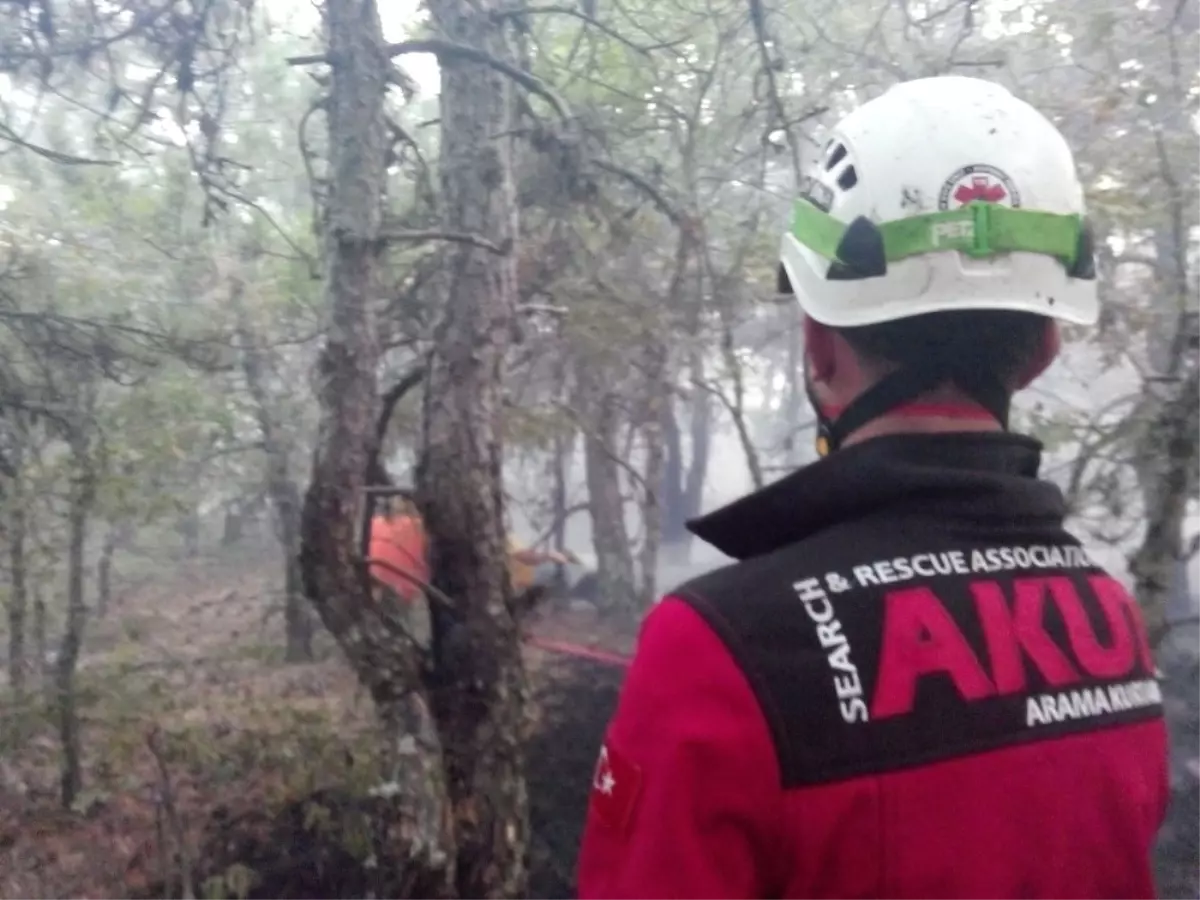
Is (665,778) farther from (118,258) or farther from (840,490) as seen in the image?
(118,258)

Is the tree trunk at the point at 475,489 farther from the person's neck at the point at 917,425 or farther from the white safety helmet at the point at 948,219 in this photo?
the person's neck at the point at 917,425

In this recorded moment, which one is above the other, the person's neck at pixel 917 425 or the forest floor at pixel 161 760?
the person's neck at pixel 917 425

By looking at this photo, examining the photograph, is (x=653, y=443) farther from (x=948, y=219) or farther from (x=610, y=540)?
(x=948, y=219)

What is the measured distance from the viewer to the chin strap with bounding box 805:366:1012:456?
137cm

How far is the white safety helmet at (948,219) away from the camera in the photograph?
1.48m

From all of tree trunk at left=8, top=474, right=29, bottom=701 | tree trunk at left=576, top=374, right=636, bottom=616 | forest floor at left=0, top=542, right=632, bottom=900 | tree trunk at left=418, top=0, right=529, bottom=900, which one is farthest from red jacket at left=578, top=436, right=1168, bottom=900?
tree trunk at left=576, top=374, right=636, bottom=616

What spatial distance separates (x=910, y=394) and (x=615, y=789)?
61 cm

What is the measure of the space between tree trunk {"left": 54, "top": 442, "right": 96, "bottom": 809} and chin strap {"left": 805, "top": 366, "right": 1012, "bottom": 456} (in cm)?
484

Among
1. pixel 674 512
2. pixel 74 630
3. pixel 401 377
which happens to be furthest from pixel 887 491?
pixel 674 512

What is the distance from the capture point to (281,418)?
8586 millimetres

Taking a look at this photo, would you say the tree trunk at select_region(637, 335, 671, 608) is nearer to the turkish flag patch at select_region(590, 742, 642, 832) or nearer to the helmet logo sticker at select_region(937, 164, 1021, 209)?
the helmet logo sticker at select_region(937, 164, 1021, 209)

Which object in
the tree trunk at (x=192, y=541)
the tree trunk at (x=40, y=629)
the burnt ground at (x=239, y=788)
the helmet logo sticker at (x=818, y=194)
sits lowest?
the burnt ground at (x=239, y=788)

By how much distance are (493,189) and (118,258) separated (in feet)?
13.5

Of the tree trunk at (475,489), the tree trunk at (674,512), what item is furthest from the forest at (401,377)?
the tree trunk at (674,512)
